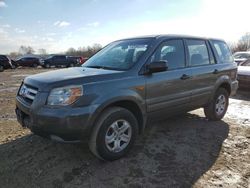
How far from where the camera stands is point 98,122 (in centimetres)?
381

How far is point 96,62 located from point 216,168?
2648 millimetres

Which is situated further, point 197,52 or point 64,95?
point 197,52

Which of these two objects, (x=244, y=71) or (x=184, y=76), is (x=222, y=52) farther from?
(x=244, y=71)

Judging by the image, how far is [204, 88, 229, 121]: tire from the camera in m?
6.15

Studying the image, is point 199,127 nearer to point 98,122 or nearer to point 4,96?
point 98,122

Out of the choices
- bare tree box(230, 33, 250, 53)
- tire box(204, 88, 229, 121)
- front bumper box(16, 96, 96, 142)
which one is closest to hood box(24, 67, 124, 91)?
front bumper box(16, 96, 96, 142)

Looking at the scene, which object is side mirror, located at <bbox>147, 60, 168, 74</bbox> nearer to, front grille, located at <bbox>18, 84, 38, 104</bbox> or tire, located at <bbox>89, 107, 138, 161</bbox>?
tire, located at <bbox>89, 107, 138, 161</bbox>

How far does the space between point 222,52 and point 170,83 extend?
7.66ft

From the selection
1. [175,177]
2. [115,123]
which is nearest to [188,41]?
[115,123]

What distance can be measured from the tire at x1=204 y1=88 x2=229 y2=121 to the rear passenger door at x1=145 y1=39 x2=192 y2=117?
1.14 m

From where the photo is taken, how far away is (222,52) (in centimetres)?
636

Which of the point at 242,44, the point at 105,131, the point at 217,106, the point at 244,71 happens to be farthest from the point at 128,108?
the point at 242,44

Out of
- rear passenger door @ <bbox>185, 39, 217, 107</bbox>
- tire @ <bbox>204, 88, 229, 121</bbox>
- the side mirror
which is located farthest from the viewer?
tire @ <bbox>204, 88, 229, 121</bbox>

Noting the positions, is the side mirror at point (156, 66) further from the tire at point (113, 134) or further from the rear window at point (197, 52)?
the rear window at point (197, 52)
